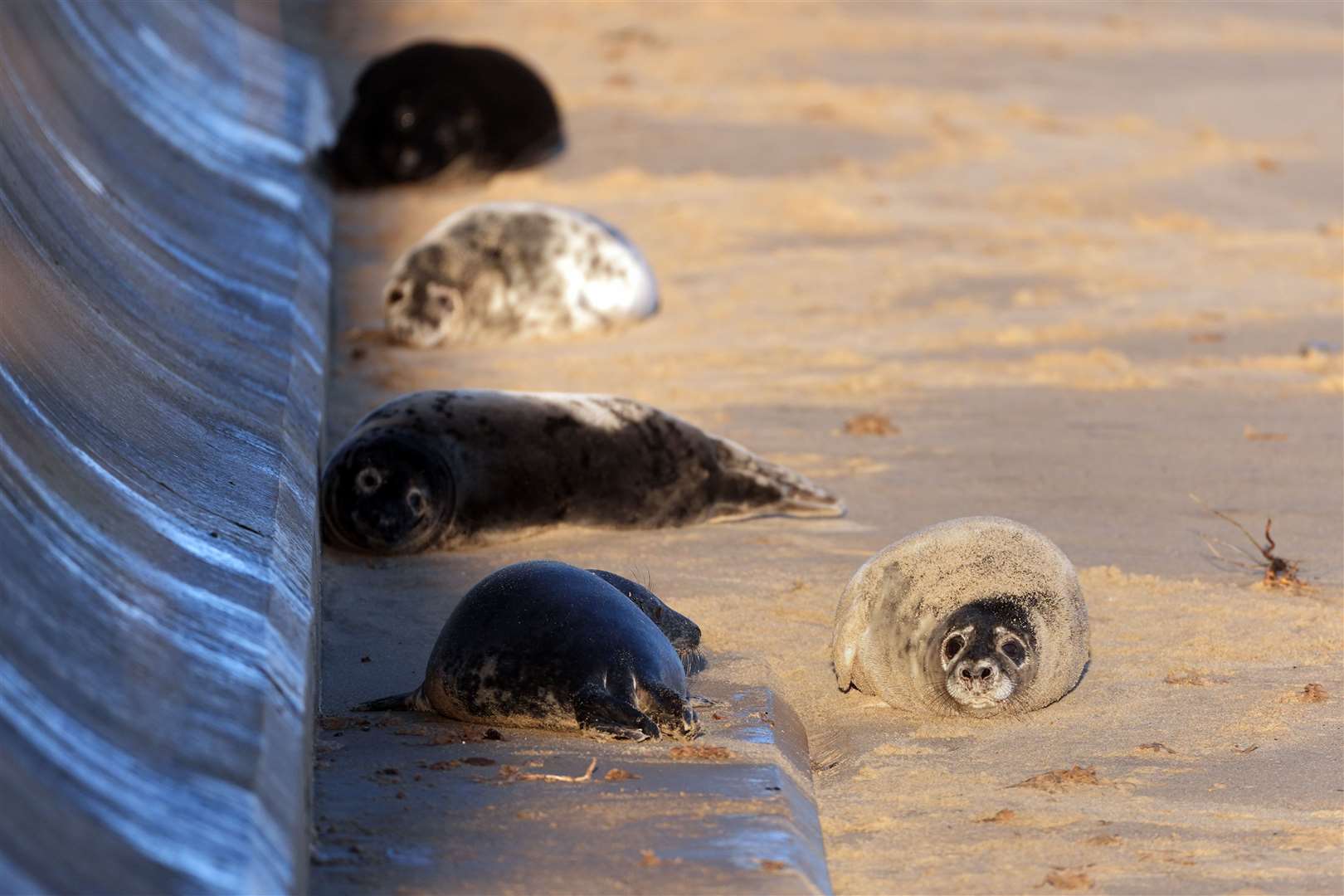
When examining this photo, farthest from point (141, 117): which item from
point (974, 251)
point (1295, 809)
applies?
point (1295, 809)

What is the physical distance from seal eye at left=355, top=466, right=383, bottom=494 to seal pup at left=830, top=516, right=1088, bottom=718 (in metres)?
1.46

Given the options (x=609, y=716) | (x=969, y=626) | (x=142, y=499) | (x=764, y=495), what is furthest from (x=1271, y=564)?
(x=142, y=499)

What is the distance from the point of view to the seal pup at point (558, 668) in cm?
356

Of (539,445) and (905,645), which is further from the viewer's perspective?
(539,445)

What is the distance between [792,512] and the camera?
205 inches

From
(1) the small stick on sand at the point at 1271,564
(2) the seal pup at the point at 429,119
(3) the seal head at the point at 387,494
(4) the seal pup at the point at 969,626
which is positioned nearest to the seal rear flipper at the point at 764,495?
(3) the seal head at the point at 387,494

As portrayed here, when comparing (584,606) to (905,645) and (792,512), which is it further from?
(792,512)

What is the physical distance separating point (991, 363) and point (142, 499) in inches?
152

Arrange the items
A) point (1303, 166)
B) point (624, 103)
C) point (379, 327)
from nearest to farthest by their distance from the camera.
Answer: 1. point (379, 327)
2. point (1303, 166)
3. point (624, 103)

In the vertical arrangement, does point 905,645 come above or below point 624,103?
below

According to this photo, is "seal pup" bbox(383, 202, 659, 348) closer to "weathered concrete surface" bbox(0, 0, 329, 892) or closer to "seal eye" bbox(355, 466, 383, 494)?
"weathered concrete surface" bbox(0, 0, 329, 892)

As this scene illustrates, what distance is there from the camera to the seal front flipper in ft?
11.6

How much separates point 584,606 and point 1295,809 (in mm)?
1385

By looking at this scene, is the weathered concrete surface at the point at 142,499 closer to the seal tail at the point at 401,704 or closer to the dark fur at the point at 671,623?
the seal tail at the point at 401,704
